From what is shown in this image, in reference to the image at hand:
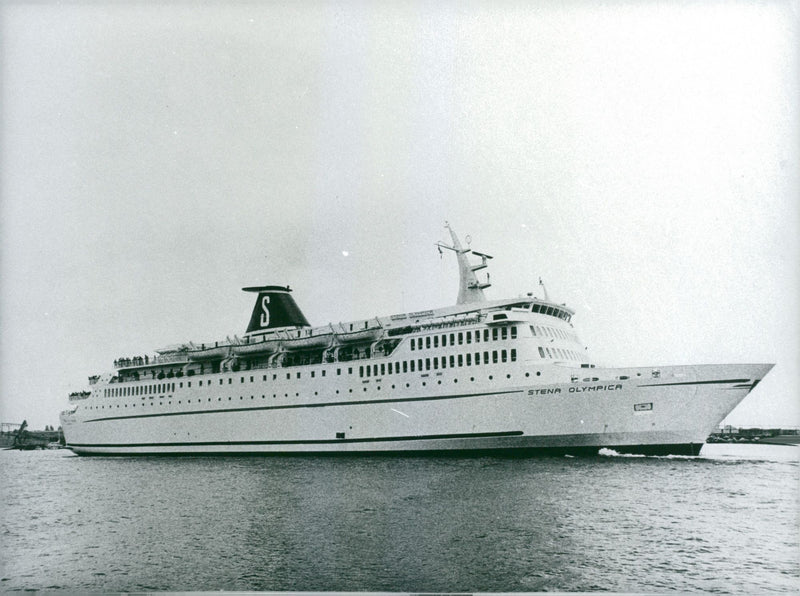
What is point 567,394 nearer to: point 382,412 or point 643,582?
point 382,412

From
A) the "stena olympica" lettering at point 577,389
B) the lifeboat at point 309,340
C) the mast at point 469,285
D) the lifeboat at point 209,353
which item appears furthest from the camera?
the lifeboat at point 209,353

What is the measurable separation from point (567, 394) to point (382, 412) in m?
5.63

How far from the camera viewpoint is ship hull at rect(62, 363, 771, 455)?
16.1m

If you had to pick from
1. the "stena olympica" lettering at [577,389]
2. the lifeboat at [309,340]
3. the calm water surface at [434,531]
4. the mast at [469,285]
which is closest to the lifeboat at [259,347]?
the lifeboat at [309,340]

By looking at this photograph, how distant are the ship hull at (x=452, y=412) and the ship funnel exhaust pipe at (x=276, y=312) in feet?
7.00

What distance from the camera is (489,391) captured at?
18.3m

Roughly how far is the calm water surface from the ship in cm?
154

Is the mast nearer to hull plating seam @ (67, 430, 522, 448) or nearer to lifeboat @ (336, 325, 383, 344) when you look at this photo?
lifeboat @ (336, 325, 383, 344)

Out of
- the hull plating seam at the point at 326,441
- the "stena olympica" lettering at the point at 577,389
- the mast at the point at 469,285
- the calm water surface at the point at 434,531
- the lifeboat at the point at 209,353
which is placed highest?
the mast at the point at 469,285

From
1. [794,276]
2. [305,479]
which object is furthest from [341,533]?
[794,276]

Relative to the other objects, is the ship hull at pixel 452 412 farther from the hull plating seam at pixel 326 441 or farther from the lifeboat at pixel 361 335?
the lifeboat at pixel 361 335

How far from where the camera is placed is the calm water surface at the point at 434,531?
8445mm

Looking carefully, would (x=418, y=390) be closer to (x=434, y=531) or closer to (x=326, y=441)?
(x=326, y=441)

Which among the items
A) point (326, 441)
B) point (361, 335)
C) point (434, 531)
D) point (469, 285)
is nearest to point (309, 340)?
point (361, 335)
